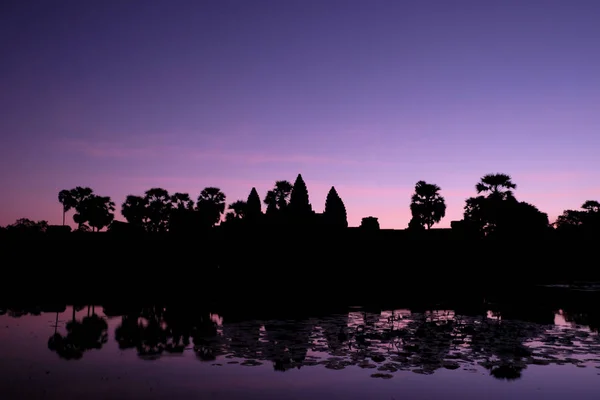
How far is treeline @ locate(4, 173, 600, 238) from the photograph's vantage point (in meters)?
60.0

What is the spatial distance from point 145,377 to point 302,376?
3.92 metres

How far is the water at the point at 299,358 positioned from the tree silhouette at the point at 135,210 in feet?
223

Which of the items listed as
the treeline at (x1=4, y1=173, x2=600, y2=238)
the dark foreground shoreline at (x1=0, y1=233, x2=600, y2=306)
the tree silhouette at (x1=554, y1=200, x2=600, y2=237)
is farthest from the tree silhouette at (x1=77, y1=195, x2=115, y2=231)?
the tree silhouette at (x1=554, y1=200, x2=600, y2=237)

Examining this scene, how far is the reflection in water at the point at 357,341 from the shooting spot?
1305cm

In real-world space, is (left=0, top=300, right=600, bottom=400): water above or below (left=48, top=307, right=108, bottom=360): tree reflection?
below

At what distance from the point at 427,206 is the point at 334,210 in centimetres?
1561

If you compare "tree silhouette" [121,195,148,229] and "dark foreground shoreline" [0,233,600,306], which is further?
"tree silhouette" [121,195,148,229]

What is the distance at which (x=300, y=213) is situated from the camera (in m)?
60.8

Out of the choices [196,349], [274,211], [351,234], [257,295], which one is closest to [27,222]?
[274,211]

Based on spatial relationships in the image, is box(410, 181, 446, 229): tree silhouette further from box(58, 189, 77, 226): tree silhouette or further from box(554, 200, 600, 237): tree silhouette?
box(58, 189, 77, 226): tree silhouette

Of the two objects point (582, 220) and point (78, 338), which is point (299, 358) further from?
point (582, 220)

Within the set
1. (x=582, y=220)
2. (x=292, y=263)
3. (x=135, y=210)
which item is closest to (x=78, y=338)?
(x=292, y=263)

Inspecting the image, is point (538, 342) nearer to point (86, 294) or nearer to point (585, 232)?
point (86, 294)

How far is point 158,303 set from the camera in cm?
2788
